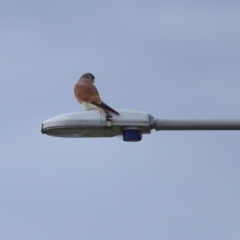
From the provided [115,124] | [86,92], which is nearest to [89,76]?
[86,92]

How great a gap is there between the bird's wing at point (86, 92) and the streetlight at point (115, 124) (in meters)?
1.52

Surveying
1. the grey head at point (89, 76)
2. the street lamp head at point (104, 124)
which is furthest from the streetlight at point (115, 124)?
the grey head at point (89, 76)

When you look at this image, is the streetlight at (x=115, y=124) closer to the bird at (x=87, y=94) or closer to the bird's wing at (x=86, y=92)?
the bird at (x=87, y=94)

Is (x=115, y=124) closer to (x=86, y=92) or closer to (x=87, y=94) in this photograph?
(x=87, y=94)

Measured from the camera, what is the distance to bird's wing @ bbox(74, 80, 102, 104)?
8.25 meters

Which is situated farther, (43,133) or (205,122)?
(43,133)

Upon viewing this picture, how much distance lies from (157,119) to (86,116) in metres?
0.64

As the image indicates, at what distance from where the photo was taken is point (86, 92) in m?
8.84

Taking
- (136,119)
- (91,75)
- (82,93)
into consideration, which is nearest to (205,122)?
(136,119)

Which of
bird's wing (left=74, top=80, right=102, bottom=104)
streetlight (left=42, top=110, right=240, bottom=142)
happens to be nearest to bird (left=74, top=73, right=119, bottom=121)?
bird's wing (left=74, top=80, right=102, bottom=104)

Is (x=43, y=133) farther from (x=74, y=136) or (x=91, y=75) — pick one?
(x=91, y=75)

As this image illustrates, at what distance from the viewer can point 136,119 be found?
20.6 ft

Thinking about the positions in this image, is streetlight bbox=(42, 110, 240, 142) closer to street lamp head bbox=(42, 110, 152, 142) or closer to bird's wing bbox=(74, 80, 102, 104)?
street lamp head bbox=(42, 110, 152, 142)

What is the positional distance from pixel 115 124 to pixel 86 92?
8.69 ft
